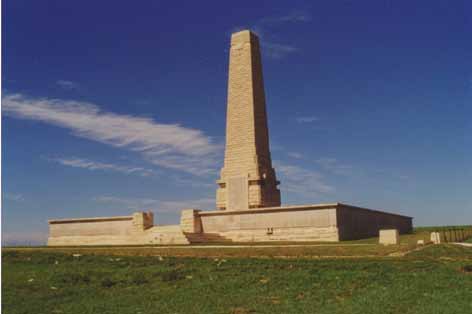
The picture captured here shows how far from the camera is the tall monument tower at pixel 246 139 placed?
3712 centimetres

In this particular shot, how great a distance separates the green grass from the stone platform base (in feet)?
44.0

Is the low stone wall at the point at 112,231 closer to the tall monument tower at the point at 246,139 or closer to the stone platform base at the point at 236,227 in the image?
the stone platform base at the point at 236,227

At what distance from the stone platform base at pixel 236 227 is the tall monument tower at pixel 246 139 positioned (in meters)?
2.84

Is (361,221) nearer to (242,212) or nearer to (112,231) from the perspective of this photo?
(242,212)

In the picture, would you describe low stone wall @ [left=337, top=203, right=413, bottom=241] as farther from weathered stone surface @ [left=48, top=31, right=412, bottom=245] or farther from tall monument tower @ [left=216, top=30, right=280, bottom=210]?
tall monument tower @ [left=216, top=30, right=280, bottom=210]

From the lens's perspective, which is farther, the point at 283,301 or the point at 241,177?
the point at 241,177

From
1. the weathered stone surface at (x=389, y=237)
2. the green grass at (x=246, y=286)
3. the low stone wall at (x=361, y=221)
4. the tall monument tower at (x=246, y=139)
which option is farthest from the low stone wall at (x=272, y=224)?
the green grass at (x=246, y=286)

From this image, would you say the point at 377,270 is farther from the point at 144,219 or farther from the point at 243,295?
the point at 144,219

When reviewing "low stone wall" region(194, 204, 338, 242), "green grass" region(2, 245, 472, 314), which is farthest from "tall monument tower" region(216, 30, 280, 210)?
"green grass" region(2, 245, 472, 314)

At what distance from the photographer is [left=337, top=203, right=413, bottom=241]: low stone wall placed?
30906 mm

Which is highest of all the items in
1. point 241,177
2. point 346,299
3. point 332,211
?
point 241,177

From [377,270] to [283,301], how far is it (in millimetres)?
4845

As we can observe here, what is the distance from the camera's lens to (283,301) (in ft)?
33.3

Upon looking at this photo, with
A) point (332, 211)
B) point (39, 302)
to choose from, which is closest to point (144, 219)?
point (332, 211)
